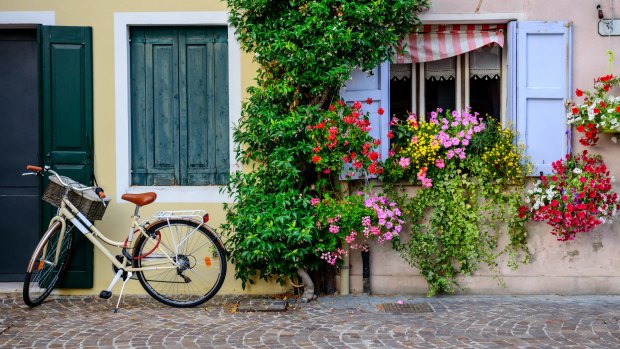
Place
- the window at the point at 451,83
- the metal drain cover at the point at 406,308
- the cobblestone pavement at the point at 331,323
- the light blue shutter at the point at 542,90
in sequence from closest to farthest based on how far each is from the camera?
the cobblestone pavement at the point at 331,323 → the metal drain cover at the point at 406,308 → the light blue shutter at the point at 542,90 → the window at the point at 451,83

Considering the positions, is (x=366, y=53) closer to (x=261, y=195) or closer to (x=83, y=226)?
(x=261, y=195)

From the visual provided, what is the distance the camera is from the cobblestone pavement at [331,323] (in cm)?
610

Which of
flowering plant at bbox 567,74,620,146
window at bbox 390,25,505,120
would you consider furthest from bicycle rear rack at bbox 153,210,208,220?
flowering plant at bbox 567,74,620,146

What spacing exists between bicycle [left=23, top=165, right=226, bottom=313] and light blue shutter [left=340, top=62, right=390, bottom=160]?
1912 mm

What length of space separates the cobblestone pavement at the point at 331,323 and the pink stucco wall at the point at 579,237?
0.19 metres

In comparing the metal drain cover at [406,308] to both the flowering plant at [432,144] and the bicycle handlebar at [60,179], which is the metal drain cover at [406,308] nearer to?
the flowering plant at [432,144]

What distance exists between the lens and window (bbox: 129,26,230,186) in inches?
313

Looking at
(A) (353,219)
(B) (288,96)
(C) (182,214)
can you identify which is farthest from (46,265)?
(A) (353,219)

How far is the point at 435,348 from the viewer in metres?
5.92

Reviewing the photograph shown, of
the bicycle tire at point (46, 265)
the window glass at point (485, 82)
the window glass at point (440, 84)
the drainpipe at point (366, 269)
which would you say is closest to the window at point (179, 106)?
the bicycle tire at point (46, 265)

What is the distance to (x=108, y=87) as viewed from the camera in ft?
25.8

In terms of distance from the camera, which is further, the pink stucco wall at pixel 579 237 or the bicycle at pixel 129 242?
the pink stucco wall at pixel 579 237

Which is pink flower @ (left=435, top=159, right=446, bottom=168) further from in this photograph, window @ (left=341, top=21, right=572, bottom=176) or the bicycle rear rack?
the bicycle rear rack

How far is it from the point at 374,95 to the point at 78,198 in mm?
3096
